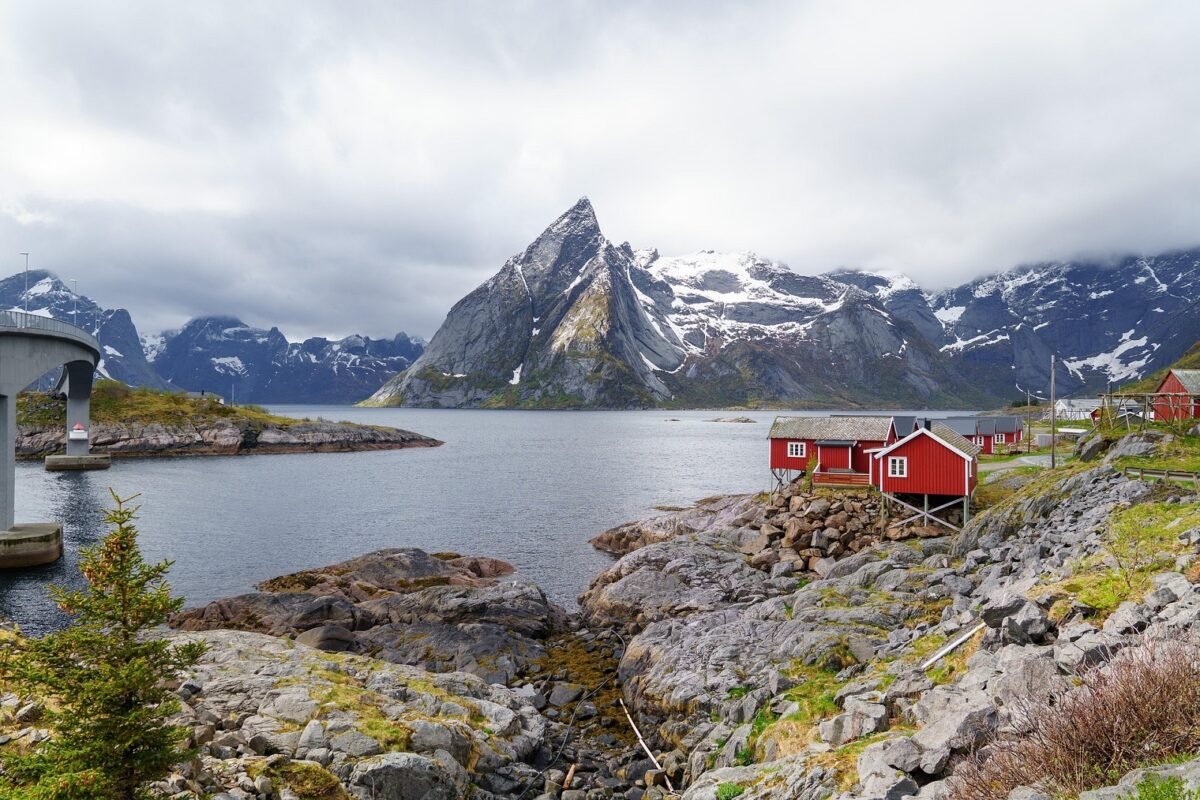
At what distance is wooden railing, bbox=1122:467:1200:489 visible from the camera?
78.5 feet

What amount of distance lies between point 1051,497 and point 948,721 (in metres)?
26.3

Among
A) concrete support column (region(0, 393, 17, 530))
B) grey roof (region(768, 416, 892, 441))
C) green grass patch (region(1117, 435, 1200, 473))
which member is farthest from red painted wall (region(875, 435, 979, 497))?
concrete support column (region(0, 393, 17, 530))

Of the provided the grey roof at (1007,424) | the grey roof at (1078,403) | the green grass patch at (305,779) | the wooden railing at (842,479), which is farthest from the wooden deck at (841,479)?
the grey roof at (1078,403)

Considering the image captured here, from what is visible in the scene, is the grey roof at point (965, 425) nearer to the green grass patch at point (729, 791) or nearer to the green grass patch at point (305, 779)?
the green grass patch at point (729, 791)

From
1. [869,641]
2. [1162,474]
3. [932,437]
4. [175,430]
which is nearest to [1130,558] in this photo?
Answer: [869,641]

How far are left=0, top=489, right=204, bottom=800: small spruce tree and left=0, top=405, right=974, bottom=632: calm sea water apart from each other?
29279mm

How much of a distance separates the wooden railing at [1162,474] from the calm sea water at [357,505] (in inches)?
1134

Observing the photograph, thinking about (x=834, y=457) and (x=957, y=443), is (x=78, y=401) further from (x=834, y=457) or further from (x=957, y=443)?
(x=957, y=443)

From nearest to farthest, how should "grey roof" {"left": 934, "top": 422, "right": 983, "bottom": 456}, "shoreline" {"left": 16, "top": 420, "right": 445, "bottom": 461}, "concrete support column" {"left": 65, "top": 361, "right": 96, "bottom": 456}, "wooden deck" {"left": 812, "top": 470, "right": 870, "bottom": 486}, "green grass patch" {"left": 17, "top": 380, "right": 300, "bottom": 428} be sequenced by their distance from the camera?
1. "grey roof" {"left": 934, "top": 422, "right": 983, "bottom": 456}
2. "wooden deck" {"left": 812, "top": 470, "right": 870, "bottom": 486}
3. "concrete support column" {"left": 65, "top": 361, "right": 96, "bottom": 456}
4. "shoreline" {"left": 16, "top": 420, "right": 445, "bottom": 461}
5. "green grass patch" {"left": 17, "top": 380, "right": 300, "bottom": 428}

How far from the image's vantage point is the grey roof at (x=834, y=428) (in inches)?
2037

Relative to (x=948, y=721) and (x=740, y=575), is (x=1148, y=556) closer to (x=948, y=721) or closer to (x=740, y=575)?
(x=948, y=721)

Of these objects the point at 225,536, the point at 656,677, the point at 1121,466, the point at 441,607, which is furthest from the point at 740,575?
the point at 225,536

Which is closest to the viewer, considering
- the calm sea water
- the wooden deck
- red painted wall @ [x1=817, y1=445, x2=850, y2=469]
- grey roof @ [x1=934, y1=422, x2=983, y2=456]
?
grey roof @ [x1=934, y1=422, x2=983, y2=456]

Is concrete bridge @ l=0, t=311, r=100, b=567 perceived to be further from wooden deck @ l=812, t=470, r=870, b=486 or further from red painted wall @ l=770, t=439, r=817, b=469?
red painted wall @ l=770, t=439, r=817, b=469
